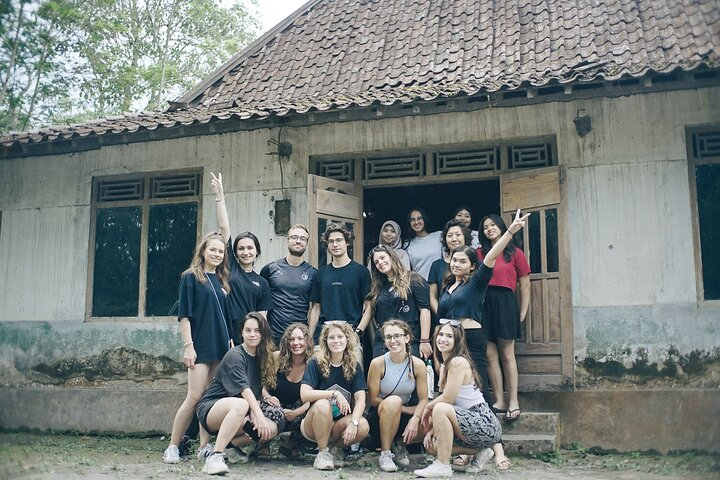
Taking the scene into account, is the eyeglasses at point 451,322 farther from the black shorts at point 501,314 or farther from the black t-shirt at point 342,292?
the black t-shirt at point 342,292

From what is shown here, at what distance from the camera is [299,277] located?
23.1ft

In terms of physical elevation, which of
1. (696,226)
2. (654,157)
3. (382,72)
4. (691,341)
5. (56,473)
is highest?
(382,72)

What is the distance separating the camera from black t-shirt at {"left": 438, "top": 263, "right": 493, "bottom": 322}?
6.37 m

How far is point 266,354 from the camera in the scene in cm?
626

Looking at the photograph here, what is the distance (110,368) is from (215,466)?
3.53 m

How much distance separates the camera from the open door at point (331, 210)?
7.65 m

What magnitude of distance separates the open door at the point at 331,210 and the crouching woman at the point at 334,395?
1.70 m

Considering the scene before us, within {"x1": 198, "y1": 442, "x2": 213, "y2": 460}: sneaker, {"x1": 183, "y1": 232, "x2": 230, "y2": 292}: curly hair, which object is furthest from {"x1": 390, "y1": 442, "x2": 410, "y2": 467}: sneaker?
{"x1": 183, "y1": 232, "x2": 230, "y2": 292}: curly hair

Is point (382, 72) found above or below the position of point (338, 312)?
above

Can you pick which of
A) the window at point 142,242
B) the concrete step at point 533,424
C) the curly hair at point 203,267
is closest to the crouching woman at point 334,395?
the curly hair at point 203,267

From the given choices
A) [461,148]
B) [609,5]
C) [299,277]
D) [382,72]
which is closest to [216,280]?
[299,277]

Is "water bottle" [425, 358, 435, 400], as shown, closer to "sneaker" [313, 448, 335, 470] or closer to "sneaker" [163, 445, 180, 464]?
"sneaker" [313, 448, 335, 470]

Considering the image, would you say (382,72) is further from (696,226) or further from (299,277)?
(696,226)

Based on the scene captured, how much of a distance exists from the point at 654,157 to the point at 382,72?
3.29 meters
